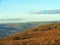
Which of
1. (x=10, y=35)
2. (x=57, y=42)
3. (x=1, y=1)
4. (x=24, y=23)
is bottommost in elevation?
(x=57, y=42)

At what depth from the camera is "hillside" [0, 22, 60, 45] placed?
326 centimetres

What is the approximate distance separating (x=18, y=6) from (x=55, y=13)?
2.98 feet

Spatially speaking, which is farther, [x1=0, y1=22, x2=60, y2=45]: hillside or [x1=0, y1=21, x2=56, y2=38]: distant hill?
[x1=0, y1=21, x2=56, y2=38]: distant hill

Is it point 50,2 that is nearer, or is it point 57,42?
point 57,42

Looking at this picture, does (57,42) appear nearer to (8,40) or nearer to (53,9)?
(53,9)

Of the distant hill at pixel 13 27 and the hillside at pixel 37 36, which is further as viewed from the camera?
the distant hill at pixel 13 27

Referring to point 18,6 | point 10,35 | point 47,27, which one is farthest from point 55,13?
point 10,35

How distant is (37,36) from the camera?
3324mm

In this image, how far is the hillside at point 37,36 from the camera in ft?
10.7

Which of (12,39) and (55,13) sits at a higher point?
(55,13)

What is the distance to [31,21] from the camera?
11.3 ft

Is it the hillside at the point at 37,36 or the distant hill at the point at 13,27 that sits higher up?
the distant hill at the point at 13,27

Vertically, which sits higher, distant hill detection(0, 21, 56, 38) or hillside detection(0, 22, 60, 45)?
distant hill detection(0, 21, 56, 38)

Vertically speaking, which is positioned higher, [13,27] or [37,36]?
[13,27]
